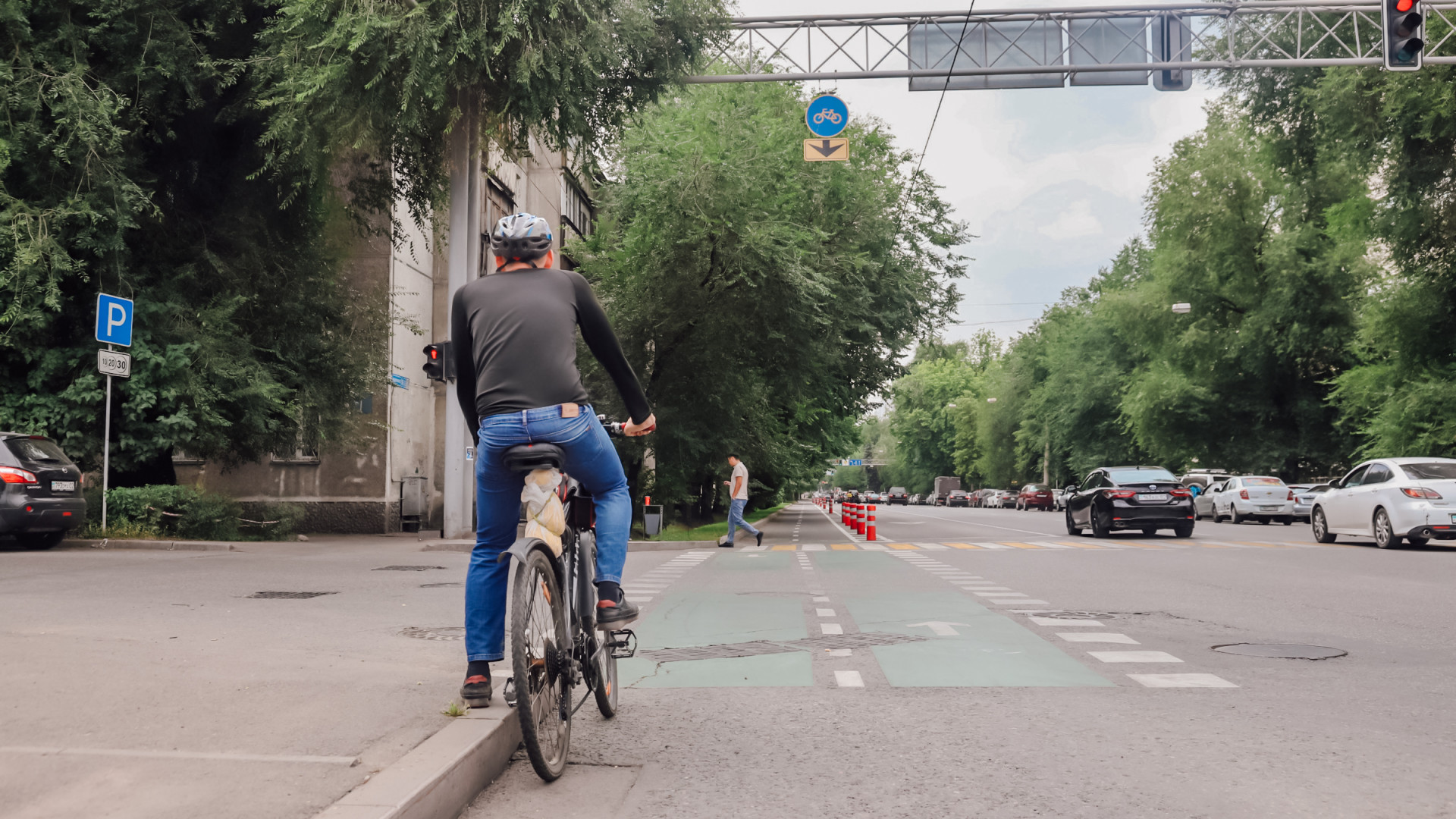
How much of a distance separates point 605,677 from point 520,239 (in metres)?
1.93

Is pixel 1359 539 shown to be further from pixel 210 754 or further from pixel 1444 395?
pixel 210 754

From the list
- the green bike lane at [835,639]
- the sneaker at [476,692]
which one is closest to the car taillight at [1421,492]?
the green bike lane at [835,639]

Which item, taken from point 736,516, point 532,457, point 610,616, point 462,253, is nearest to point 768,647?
point 610,616

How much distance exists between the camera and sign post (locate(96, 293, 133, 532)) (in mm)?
16984

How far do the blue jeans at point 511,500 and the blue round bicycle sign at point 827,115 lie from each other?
16632 mm

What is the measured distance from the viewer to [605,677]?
539 cm

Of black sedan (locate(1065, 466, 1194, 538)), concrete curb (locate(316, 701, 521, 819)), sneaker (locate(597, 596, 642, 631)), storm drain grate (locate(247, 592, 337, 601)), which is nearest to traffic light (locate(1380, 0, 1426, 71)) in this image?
black sedan (locate(1065, 466, 1194, 538))

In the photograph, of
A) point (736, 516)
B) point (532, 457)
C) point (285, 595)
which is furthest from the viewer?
point (736, 516)

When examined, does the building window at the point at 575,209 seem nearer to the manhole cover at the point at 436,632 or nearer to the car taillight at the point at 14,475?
the car taillight at the point at 14,475

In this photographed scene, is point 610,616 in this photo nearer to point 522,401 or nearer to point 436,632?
point 522,401

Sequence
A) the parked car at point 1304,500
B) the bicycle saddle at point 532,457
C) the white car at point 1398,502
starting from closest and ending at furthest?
1. the bicycle saddle at point 532,457
2. the white car at point 1398,502
3. the parked car at point 1304,500

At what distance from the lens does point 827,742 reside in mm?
5297

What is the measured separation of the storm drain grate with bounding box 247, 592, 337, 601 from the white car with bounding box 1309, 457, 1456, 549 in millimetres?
16644

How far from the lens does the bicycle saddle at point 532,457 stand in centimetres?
459
